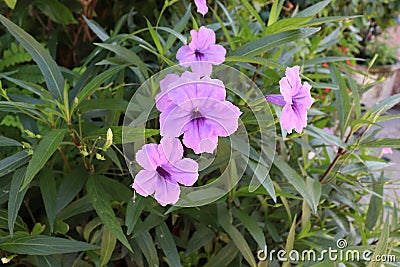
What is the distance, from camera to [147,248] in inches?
26.5

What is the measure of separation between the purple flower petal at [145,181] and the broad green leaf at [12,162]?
0.19m

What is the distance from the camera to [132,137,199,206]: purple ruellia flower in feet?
1.54

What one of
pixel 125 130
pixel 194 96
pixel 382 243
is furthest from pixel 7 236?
pixel 382 243

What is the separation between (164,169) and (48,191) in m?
0.23

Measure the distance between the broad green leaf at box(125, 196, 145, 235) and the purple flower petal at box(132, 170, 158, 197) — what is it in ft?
0.39

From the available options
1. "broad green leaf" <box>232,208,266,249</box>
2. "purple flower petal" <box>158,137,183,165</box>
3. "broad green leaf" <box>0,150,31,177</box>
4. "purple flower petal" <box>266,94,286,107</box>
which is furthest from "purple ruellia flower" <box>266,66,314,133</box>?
"broad green leaf" <box>0,150,31,177</box>

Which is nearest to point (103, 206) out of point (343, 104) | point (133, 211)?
point (133, 211)

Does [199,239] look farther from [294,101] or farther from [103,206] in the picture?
[294,101]

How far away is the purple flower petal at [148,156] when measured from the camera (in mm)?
471

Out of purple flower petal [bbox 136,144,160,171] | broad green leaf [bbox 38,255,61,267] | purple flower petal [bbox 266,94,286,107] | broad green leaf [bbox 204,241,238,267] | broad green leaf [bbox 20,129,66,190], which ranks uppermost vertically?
purple flower petal [bbox 266,94,286,107]

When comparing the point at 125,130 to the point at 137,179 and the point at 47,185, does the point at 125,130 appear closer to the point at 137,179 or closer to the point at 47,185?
Result: the point at 137,179

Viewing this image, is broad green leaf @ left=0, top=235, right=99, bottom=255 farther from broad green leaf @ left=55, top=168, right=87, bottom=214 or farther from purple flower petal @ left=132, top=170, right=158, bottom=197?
purple flower petal @ left=132, top=170, right=158, bottom=197

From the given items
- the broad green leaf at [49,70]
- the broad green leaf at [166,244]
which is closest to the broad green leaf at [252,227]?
the broad green leaf at [166,244]

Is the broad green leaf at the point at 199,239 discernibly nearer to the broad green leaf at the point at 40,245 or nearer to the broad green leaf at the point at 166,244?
the broad green leaf at the point at 166,244
